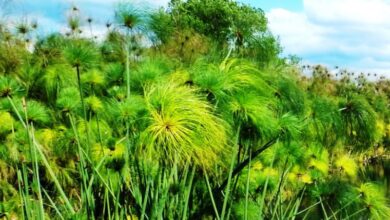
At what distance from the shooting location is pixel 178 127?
8.90 feet

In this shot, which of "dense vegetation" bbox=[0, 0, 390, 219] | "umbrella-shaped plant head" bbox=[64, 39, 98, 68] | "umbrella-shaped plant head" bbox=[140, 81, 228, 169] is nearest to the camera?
"umbrella-shaped plant head" bbox=[140, 81, 228, 169]

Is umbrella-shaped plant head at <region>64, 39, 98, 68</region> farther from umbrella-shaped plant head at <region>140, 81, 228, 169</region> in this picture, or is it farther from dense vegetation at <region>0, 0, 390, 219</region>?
umbrella-shaped plant head at <region>140, 81, 228, 169</region>

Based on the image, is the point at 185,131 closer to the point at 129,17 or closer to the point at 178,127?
the point at 178,127

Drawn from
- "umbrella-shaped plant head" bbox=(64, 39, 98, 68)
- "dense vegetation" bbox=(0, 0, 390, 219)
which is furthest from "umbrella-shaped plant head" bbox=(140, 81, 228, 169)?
"umbrella-shaped plant head" bbox=(64, 39, 98, 68)

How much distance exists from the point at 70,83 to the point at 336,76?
11587 millimetres

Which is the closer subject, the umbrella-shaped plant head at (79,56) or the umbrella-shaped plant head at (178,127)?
the umbrella-shaped plant head at (178,127)

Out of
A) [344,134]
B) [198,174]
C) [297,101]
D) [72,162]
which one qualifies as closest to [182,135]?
[198,174]

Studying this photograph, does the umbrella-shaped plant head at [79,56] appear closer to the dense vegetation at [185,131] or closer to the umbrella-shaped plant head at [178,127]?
the dense vegetation at [185,131]

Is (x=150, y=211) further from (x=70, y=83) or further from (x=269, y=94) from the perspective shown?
(x=70, y=83)

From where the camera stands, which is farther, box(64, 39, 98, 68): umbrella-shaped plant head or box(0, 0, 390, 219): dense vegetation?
box(64, 39, 98, 68): umbrella-shaped plant head

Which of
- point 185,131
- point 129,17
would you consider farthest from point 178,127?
point 129,17

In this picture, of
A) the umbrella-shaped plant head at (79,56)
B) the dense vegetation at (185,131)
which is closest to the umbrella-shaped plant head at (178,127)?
the dense vegetation at (185,131)

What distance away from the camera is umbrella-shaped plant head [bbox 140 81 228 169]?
106 inches

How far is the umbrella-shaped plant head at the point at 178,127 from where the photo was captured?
270cm
